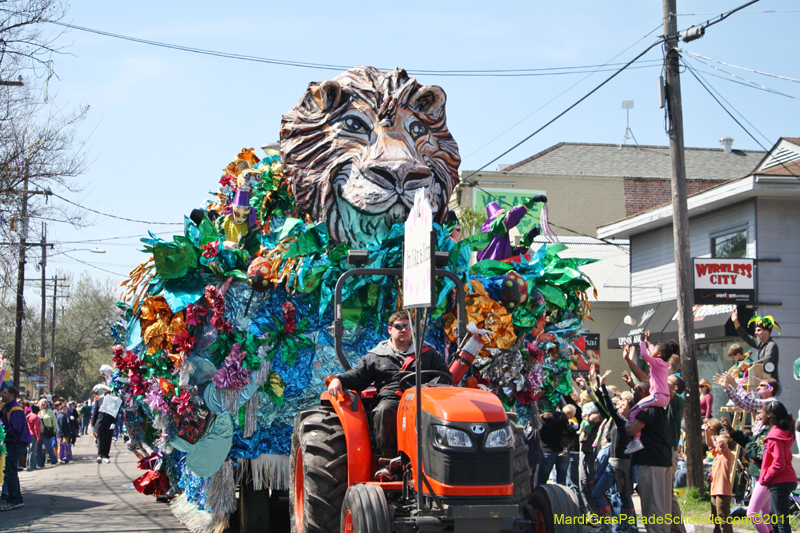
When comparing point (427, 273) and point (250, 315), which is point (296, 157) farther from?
point (427, 273)

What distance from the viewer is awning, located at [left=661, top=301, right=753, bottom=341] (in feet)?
57.6

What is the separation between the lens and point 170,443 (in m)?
7.56

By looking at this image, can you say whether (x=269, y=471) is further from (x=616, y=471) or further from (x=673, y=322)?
(x=673, y=322)

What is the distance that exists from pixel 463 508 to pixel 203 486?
4001mm

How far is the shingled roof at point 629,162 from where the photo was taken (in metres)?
33.1

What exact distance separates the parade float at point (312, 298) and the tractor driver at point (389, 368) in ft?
3.93

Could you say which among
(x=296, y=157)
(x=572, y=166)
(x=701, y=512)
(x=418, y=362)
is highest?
(x=572, y=166)

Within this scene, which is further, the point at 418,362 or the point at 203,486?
the point at 203,486

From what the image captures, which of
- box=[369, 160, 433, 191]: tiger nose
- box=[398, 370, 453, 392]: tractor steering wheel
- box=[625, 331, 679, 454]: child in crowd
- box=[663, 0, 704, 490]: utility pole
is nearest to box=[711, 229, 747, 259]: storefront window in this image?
box=[663, 0, 704, 490]: utility pole

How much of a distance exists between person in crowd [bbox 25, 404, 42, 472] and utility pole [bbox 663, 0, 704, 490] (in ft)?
46.2

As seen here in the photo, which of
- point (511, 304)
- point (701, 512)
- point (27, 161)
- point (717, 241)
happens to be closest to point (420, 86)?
point (511, 304)

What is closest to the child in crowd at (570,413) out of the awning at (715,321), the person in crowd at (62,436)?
the awning at (715,321)

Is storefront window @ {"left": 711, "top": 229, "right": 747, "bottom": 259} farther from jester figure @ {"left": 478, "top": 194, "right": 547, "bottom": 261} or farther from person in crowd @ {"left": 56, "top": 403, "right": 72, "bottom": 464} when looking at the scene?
person in crowd @ {"left": 56, "top": 403, "right": 72, "bottom": 464}

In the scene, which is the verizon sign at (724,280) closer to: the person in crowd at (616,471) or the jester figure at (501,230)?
the person in crowd at (616,471)
